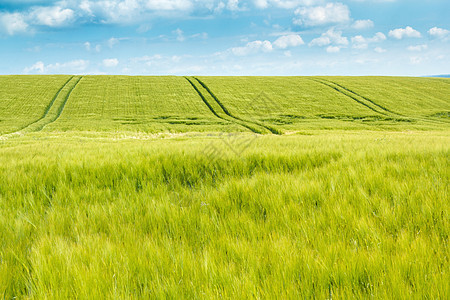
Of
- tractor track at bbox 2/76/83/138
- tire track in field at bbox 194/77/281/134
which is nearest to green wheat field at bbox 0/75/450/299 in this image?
tire track in field at bbox 194/77/281/134

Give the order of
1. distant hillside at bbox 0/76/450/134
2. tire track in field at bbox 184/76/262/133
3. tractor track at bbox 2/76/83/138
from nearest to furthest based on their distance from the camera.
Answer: tractor track at bbox 2/76/83/138 < tire track in field at bbox 184/76/262/133 < distant hillside at bbox 0/76/450/134

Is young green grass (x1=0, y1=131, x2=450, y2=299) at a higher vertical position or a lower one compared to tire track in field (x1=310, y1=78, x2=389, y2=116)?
lower

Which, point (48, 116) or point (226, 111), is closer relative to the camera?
point (48, 116)

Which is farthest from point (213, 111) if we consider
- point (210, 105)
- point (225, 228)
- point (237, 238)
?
point (237, 238)

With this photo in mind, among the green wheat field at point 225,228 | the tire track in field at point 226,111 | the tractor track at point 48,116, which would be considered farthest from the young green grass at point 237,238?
the tractor track at point 48,116

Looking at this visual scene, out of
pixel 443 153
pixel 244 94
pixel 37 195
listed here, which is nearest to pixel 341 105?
pixel 244 94

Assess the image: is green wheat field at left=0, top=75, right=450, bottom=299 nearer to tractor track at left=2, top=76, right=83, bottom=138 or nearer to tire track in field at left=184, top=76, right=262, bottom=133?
tire track in field at left=184, top=76, right=262, bottom=133

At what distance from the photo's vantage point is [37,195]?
2.56 meters

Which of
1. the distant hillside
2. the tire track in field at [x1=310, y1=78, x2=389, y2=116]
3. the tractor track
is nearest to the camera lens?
the tractor track

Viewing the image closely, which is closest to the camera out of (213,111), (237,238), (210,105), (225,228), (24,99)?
(237,238)

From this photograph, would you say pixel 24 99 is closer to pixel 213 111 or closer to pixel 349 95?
pixel 213 111

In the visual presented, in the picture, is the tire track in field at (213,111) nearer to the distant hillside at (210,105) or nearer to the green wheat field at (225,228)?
the distant hillside at (210,105)

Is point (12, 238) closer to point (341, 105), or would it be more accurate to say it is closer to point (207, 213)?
point (207, 213)

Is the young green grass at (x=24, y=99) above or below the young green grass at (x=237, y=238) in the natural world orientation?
above
